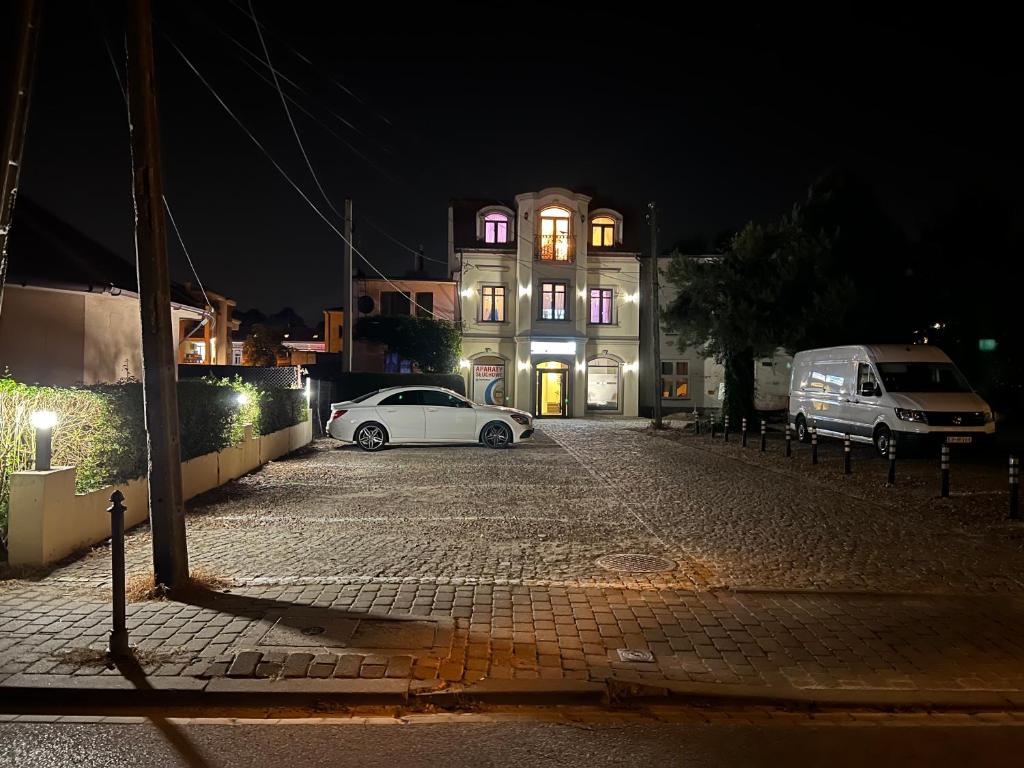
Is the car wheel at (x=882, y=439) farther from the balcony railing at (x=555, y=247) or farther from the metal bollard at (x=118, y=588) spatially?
the balcony railing at (x=555, y=247)

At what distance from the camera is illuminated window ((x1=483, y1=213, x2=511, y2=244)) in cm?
3838

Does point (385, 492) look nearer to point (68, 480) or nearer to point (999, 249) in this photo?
point (68, 480)

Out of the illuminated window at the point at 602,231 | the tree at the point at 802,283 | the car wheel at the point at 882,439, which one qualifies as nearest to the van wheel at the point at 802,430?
the tree at the point at 802,283

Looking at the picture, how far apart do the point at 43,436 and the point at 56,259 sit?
10358mm

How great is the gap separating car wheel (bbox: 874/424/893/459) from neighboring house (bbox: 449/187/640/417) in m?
20.4

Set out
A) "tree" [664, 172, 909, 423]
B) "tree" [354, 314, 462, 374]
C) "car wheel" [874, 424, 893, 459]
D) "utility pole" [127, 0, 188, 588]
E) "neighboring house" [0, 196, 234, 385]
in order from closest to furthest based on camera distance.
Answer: "utility pole" [127, 0, 188, 588] → "neighboring house" [0, 196, 234, 385] → "car wheel" [874, 424, 893, 459] → "tree" [664, 172, 909, 423] → "tree" [354, 314, 462, 374]

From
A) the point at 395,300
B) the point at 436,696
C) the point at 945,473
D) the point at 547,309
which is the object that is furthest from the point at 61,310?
the point at 395,300

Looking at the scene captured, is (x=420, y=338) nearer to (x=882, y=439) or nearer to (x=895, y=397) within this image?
(x=882, y=439)

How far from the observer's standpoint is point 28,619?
6.04m

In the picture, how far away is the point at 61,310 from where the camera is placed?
1642 cm

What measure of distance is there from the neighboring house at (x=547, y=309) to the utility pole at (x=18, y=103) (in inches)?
1244

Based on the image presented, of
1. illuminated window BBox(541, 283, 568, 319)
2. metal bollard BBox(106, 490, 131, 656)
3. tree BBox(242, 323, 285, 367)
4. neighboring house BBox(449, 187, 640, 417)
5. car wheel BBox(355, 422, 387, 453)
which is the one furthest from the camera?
tree BBox(242, 323, 285, 367)

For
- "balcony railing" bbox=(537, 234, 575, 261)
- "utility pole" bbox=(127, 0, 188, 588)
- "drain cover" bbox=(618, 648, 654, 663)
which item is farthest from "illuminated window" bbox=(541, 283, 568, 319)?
"drain cover" bbox=(618, 648, 654, 663)

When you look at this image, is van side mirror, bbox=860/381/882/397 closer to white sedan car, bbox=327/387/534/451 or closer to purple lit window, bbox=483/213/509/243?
white sedan car, bbox=327/387/534/451
